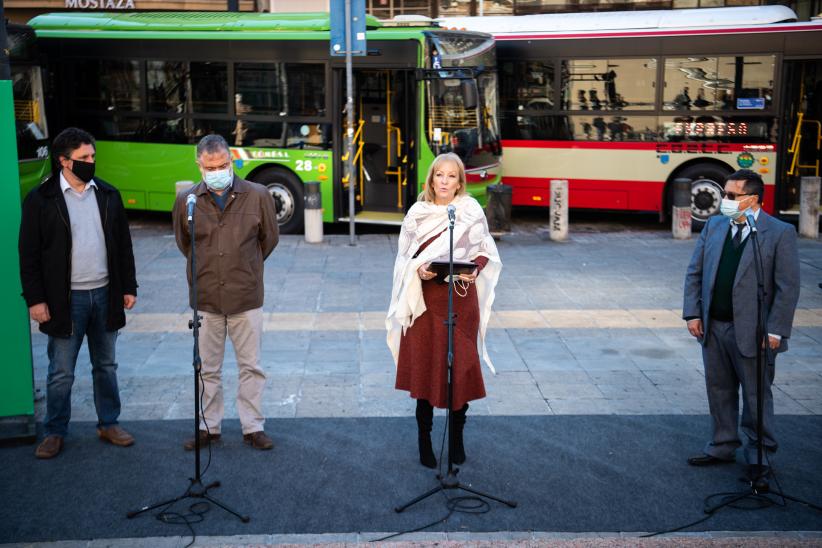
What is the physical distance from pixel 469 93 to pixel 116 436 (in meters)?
9.46

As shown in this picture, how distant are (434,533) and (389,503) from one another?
0.44 m

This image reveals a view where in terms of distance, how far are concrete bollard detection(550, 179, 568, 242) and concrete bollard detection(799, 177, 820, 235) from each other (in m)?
3.53

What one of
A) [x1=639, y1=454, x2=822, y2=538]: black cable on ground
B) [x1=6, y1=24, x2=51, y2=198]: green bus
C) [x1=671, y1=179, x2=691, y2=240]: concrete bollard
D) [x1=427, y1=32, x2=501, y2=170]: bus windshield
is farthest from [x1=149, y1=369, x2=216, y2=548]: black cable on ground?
[x1=671, y1=179, x2=691, y2=240]: concrete bollard

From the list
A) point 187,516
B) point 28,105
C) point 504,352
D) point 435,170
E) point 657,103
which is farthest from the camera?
point 657,103

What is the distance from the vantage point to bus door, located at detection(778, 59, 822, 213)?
15523 millimetres

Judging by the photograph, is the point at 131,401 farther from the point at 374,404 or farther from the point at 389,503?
the point at 389,503

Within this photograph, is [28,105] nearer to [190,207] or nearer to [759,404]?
[190,207]

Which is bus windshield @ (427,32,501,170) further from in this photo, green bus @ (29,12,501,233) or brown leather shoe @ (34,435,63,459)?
brown leather shoe @ (34,435,63,459)

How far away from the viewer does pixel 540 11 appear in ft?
76.5

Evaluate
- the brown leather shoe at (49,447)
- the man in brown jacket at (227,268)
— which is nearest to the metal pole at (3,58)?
the man in brown jacket at (227,268)

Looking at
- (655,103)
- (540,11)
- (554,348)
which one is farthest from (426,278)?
(540,11)

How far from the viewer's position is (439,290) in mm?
5746

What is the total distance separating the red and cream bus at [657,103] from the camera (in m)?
15.5

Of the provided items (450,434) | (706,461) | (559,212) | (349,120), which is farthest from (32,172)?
(706,461)
